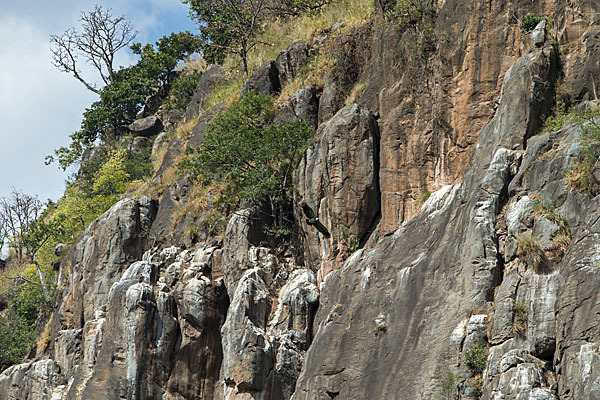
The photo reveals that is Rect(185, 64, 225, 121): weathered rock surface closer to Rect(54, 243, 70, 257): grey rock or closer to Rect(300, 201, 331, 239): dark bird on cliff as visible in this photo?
Rect(54, 243, 70, 257): grey rock

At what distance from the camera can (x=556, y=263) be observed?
14.1 meters

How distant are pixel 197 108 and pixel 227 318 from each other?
15.9m

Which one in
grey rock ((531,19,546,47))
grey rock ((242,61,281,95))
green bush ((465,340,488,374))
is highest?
grey rock ((242,61,281,95))

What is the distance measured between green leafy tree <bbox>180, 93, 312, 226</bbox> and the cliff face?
Answer: 0.82m

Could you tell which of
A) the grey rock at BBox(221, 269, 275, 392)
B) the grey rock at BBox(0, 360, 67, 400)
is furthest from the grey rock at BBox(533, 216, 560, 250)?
the grey rock at BBox(0, 360, 67, 400)

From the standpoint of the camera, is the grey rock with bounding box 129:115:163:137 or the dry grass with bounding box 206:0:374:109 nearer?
the dry grass with bounding box 206:0:374:109

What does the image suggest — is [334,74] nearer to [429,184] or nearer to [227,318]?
[429,184]

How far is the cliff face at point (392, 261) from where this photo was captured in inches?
566

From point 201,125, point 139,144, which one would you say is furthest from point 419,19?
point 139,144

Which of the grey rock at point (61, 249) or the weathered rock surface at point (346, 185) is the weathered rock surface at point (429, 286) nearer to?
the weathered rock surface at point (346, 185)

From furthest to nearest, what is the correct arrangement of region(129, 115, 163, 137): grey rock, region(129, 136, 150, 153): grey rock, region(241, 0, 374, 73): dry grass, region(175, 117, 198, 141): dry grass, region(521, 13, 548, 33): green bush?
region(129, 115, 163, 137): grey rock, region(129, 136, 150, 153): grey rock, region(175, 117, 198, 141): dry grass, region(241, 0, 374, 73): dry grass, region(521, 13, 548, 33): green bush

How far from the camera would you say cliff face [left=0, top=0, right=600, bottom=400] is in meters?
14.4

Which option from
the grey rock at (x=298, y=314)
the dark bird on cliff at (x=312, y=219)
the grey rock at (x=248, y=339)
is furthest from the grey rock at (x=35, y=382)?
the dark bird on cliff at (x=312, y=219)

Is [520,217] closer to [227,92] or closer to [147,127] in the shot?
[227,92]
